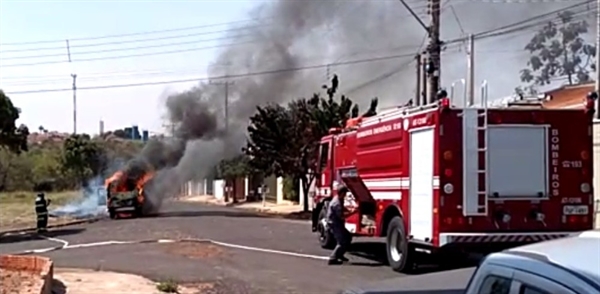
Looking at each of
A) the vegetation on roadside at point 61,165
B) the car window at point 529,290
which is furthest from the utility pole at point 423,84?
the vegetation on roadside at point 61,165

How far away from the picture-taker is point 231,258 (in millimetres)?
19297

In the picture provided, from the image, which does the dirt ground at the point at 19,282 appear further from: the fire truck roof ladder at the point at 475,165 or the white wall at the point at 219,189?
the white wall at the point at 219,189

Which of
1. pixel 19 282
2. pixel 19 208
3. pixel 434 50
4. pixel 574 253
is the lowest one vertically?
pixel 19 208

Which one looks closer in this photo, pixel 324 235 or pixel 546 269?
pixel 546 269

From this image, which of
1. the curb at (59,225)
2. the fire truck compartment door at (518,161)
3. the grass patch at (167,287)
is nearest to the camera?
the grass patch at (167,287)

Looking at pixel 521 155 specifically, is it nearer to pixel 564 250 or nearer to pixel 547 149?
pixel 547 149

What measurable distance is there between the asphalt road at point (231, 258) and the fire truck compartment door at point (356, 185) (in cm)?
125

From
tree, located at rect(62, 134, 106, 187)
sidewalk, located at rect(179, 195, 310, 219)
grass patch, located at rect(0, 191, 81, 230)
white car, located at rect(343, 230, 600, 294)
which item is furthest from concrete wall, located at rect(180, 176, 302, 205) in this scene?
white car, located at rect(343, 230, 600, 294)

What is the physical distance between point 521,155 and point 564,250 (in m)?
12.5

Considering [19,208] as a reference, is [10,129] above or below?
above

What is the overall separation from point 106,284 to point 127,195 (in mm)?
28245

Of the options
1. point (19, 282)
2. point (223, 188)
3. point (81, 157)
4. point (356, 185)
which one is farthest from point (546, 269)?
point (223, 188)

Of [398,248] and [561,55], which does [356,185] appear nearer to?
[398,248]

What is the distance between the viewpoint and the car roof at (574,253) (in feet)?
8.38
